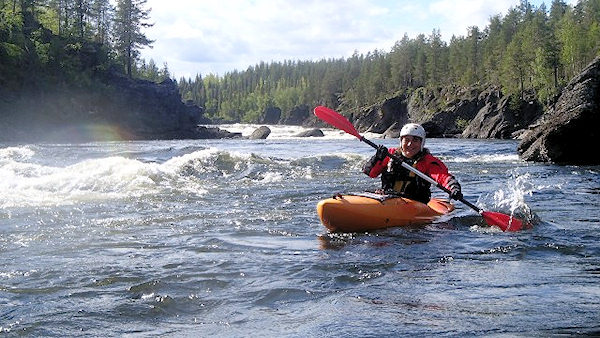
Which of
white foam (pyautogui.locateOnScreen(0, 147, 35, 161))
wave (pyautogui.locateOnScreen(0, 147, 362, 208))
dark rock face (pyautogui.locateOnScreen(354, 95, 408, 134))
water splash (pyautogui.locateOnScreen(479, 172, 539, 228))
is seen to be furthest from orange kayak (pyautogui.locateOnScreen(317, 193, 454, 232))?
dark rock face (pyautogui.locateOnScreen(354, 95, 408, 134))

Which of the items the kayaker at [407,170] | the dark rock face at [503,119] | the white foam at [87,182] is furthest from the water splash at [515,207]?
the dark rock face at [503,119]

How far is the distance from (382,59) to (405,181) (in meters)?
98.1

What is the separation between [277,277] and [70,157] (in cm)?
1862

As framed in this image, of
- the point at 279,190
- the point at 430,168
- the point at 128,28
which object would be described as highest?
the point at 128,28

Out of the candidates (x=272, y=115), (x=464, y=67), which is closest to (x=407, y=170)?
(x=464, y=67)

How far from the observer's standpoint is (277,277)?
17.8 ft

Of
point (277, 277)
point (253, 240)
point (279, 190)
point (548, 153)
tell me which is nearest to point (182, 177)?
point (279, 190)

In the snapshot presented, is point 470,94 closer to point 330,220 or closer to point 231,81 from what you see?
point 330,220

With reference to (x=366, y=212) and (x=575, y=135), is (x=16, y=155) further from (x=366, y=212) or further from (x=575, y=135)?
(x=575, y=135)

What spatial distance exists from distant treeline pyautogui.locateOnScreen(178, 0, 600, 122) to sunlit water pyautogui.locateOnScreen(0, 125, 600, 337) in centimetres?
5040

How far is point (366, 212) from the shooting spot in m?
7.56

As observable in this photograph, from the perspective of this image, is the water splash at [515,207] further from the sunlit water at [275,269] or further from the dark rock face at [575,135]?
the dark rock face at [575,135]

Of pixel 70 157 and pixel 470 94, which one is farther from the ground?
pixel 470 94

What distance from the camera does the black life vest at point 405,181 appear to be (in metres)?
8.42
